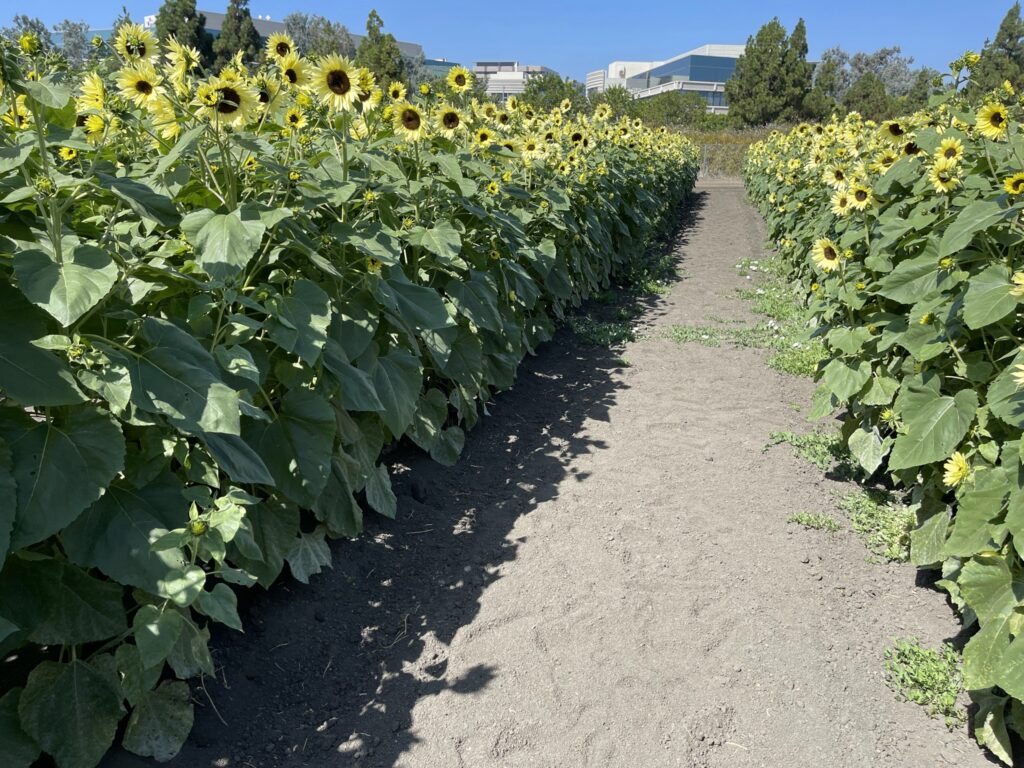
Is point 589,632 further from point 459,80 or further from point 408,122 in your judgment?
point 459,80

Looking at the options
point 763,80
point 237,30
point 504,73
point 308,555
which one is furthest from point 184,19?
point 504,73

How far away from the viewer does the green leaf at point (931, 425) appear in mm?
2791

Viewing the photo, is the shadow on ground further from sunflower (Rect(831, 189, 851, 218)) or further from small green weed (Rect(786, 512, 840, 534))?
sunflower (Rect(831, 189, 851, 218))

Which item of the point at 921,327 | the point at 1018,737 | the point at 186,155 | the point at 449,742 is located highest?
the point at 186,155

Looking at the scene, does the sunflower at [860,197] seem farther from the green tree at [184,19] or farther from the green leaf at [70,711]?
the green tree at [184,19]

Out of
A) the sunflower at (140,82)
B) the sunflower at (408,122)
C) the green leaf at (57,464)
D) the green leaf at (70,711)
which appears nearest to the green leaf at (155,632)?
the green leaf at (70,711)

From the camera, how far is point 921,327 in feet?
10.4

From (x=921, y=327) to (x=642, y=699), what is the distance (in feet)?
6.38

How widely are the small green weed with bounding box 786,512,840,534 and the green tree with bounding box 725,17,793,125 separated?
5022 centimetres

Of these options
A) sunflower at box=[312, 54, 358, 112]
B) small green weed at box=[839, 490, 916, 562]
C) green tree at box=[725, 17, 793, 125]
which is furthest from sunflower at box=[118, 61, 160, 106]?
green tree at box=[725, 17, 793, 125]

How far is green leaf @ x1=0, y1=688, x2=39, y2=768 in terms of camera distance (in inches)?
70.7

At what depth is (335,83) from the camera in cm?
291

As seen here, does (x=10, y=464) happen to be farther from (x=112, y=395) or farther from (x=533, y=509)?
(x=533, y=509)

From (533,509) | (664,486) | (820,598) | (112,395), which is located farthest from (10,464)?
(664,486)
